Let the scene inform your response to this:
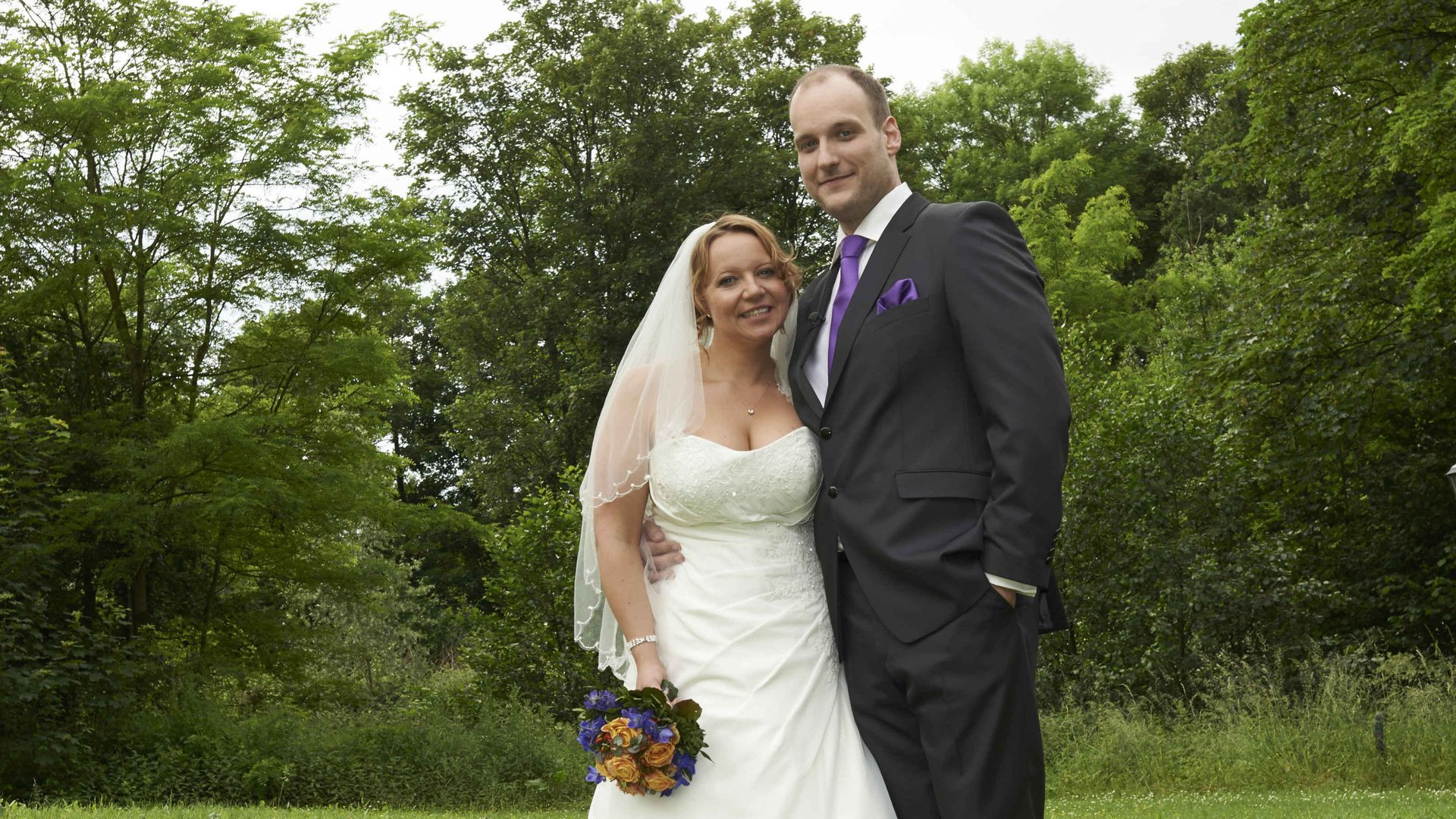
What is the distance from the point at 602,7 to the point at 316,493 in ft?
46.2

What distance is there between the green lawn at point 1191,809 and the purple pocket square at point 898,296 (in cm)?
621

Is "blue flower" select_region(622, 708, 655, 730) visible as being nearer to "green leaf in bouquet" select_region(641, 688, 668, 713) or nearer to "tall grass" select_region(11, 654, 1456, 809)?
"green leaf in bouquet" select_region(641, 688, 668, 713)

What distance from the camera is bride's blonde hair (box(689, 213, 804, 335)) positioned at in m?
3.75

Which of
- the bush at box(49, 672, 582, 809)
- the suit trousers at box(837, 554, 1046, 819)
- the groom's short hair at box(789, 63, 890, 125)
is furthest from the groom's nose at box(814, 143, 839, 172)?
the bush at box(49, 672, 582, 809)

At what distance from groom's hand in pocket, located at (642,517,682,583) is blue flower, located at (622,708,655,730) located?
1.52 ft

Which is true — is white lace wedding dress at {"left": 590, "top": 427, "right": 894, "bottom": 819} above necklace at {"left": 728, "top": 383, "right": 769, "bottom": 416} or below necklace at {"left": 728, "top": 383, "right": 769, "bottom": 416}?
below

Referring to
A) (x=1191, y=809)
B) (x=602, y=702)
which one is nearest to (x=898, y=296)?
(x=602, y=702)

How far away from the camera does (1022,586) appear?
2.91 meters

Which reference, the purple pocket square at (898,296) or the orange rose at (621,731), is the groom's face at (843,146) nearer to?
A: the purple pocket square at (898,296)

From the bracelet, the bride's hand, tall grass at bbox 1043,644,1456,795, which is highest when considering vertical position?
the bracelet

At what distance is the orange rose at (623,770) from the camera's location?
307 cm

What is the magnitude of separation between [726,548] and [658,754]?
633 millimetres

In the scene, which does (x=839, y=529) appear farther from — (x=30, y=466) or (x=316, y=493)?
(x=316, y=493)

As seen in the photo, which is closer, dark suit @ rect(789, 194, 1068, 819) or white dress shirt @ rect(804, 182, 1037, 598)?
dark suit @ rect(789, 194, 1068, 819)
